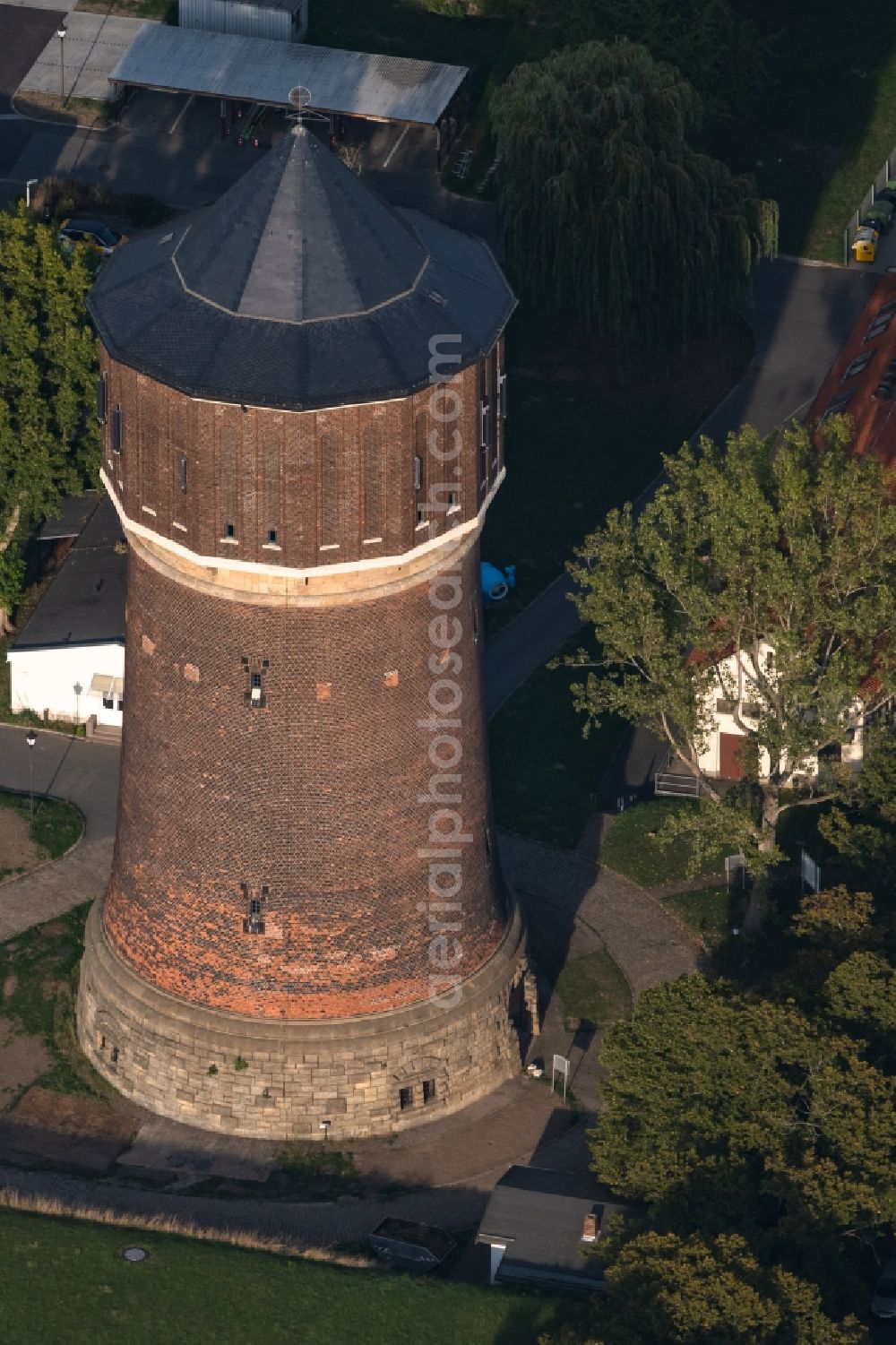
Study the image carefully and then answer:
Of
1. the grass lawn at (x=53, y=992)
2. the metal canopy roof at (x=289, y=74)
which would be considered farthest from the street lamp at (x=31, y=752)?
the metal canopy roof at (x=289, y=74)

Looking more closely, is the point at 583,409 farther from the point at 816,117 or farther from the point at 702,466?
the point at 702,466

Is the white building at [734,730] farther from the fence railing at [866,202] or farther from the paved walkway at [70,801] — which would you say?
the fence railing at [866,202]

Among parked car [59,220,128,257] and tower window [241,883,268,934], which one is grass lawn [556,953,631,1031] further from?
parked car [59,220,128,257]

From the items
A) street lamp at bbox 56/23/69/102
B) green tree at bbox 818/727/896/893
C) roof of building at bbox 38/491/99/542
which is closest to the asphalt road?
street lamp at bbox 56/23/69/102

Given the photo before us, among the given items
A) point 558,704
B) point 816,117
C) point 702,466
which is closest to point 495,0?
point 816,117

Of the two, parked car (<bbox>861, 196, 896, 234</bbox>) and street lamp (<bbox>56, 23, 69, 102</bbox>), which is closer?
parked car (<bbox>861, 196, 896, 234</bbox>)

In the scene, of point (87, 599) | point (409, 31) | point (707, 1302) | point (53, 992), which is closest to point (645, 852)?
point (53, 992)
